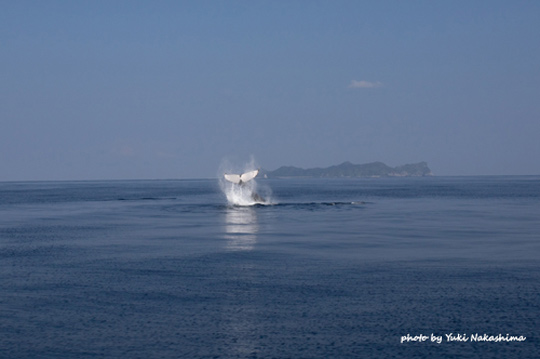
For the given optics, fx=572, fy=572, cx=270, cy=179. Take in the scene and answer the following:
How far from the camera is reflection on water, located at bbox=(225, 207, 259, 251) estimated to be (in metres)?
36.2

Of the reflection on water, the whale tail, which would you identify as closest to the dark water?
the reflection on water

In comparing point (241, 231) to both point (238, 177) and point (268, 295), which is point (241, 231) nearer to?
point (268, 295)

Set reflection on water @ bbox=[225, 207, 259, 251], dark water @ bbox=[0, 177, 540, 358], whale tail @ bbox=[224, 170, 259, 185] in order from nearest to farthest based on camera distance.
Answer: dark water @ bbox=[0, 177, 540, 358] < reflection on water @ bbox=[225, 207, 259, 251] < whale tail @ bbox=[224, 170, 259, 185]

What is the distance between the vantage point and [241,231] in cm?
4519

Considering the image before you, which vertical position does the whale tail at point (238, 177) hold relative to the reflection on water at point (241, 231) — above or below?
above

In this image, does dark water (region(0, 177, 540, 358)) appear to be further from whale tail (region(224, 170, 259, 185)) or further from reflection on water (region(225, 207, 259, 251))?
whale tail (region(224, 170, 259, 185))

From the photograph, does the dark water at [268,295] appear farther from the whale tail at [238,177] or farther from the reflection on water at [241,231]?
the whale tail at [238,177]

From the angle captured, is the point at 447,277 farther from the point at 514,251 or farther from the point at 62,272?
the point at 62,272

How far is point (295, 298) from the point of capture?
67.6ft

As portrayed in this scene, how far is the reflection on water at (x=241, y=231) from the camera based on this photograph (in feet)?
119

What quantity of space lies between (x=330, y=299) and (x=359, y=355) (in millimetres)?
5625

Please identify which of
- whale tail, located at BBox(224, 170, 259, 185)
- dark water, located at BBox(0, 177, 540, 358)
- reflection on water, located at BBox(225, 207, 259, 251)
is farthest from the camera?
whale tail, located at BBox(224, 170, 259, 185)

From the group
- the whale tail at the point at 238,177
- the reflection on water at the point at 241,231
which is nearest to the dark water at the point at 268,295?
the reflection on water at the point at 241,231

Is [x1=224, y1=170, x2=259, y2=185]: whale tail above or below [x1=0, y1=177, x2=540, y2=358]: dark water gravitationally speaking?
above
